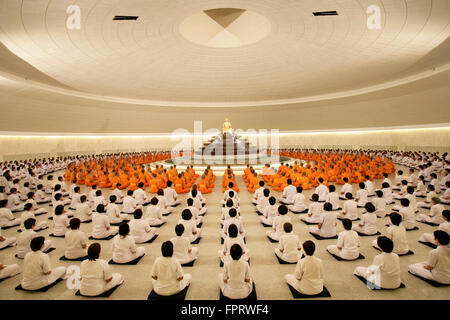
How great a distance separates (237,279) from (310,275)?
1.18 m

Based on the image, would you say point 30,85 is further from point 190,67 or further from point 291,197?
point 291,197

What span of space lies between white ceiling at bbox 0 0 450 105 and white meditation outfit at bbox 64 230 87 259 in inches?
319

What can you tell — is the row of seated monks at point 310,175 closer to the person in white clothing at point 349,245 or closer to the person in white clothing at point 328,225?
the person in white clothing at point 328,225

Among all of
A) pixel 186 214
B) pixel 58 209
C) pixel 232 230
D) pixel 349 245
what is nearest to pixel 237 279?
pixel 232 230

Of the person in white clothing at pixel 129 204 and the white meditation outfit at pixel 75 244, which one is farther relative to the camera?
the person in white clothing at pixel 129 204

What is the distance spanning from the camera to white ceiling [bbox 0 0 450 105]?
886cm

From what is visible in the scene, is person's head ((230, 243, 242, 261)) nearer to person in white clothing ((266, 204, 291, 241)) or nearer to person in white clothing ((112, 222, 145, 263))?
person in white clothing ((266, 204, 291, 241))

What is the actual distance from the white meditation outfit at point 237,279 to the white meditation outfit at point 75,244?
11.3 ft

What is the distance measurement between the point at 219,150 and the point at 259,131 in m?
14.7

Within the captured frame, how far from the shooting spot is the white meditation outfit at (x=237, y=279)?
3371 millimetres

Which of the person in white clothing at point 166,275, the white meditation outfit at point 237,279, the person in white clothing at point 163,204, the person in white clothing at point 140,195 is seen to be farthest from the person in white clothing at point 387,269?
the person in white clothing at point 140,195

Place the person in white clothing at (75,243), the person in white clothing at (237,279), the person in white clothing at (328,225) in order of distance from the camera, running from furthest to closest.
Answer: the person in white clothing at (328,225)
the person in white clothing at (75,243)
the person in white clothing at (237,279)
